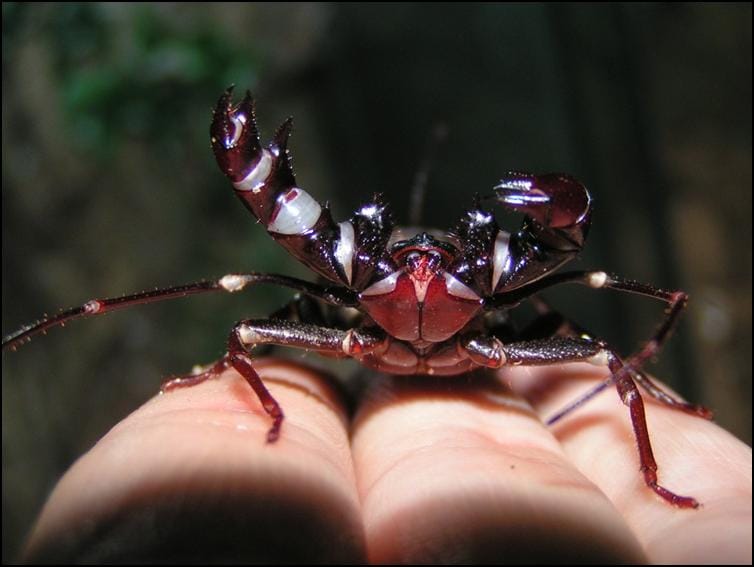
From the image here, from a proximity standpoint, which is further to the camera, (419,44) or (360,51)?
(360,51)

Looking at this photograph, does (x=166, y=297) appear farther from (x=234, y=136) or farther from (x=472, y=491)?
(x=472, y=491)

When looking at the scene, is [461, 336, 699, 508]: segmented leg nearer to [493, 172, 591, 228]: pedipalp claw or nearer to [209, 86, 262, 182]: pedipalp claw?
[493, 172, 591, 228]: pedipalp claw

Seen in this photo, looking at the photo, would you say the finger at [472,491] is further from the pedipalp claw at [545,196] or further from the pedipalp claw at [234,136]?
the pedipalp claw at [234,136]

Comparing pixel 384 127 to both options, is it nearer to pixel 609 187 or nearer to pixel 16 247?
pixel 609 187

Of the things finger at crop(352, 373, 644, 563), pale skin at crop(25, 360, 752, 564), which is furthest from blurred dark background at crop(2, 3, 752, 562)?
pale skin at crop(25, 360, 752, 564)

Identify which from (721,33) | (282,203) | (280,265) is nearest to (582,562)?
(282,203)

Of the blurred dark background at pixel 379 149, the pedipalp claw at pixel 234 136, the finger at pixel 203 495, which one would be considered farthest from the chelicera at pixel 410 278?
the blurred dark background at pixel 379 149
